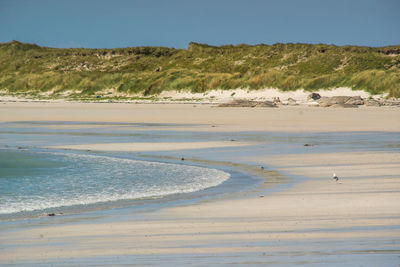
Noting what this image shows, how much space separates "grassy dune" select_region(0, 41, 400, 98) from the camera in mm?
55406

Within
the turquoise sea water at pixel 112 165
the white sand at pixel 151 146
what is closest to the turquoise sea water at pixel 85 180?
Answer: the turquoise sea water at pixel 112 165

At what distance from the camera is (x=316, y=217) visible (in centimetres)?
693

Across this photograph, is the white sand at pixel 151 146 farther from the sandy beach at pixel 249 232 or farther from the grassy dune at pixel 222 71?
the grassy dune at pixel 222 71

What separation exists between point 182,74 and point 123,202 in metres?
60.6

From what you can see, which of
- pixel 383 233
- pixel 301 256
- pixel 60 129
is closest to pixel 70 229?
pixel 301 256

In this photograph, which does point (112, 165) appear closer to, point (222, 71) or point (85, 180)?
point (85, 180)

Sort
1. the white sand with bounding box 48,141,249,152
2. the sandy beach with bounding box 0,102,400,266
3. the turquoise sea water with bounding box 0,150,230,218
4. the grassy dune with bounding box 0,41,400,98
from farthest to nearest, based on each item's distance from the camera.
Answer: the grassy dune with bounding box 0,41,400,98 < the white sand with bounding box 48,141,249,152 < the turquoise sea water with bounding box 0,150,230,218 < the sandy beach with bounding box 0,102,400,266

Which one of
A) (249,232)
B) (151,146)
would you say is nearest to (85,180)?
(249,232)

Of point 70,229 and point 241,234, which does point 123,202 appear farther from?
point 241,234

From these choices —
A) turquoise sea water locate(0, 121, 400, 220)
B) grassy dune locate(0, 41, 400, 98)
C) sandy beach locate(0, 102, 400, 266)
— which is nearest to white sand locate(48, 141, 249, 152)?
turquoise sea water locate(0, 121, 400, 220)

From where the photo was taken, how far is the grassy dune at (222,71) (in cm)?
5541

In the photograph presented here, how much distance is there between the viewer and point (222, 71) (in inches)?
3196

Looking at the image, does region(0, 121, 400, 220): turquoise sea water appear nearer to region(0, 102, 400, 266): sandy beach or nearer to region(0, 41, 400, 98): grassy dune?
region(0, 102, 400, 266): sandy beach

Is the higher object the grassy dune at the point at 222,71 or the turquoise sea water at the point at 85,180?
the grassy dune at the point at 222,71
